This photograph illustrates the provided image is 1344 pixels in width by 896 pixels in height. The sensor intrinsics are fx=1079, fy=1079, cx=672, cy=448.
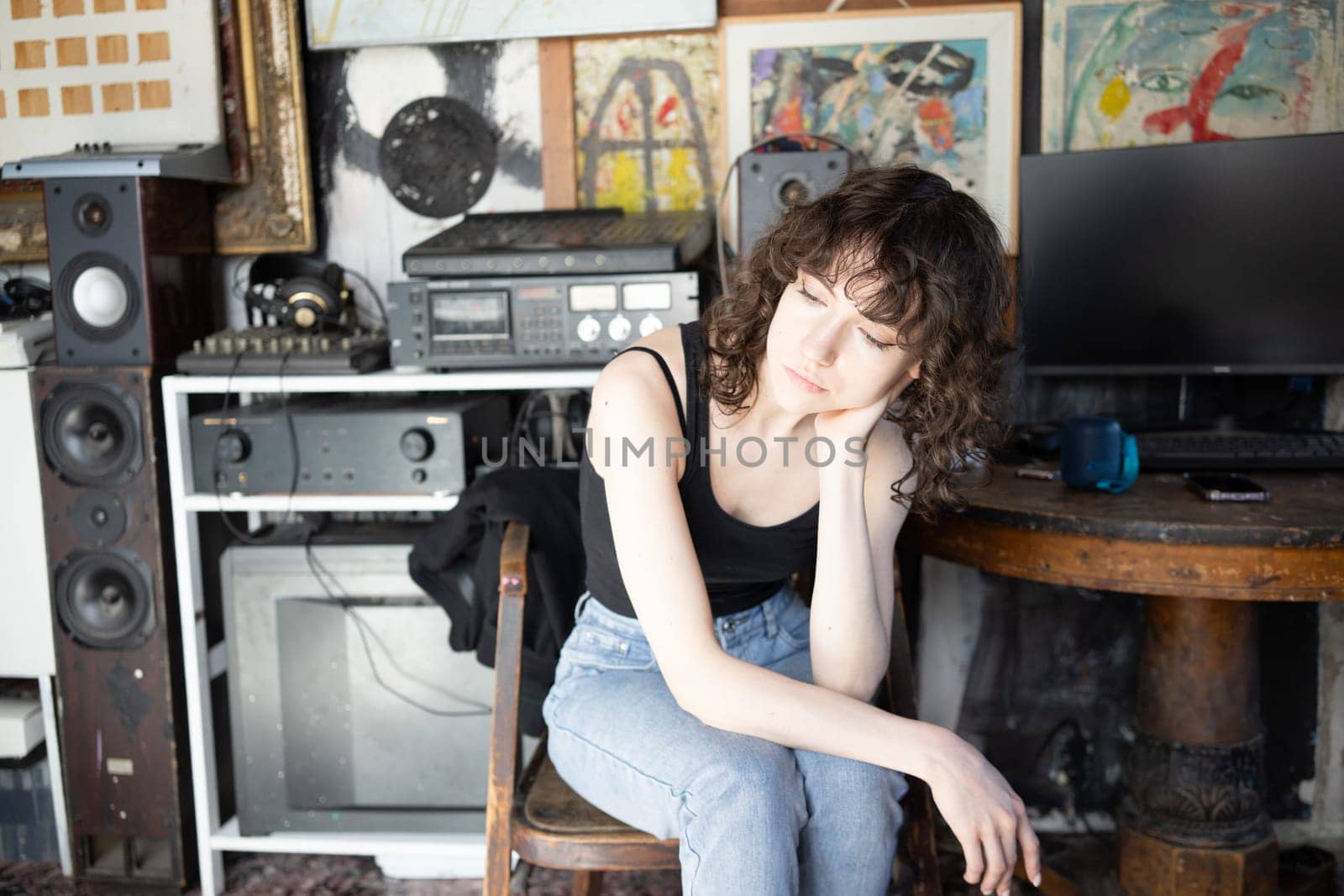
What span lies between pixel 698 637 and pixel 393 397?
110 cm

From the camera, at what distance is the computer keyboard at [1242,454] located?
66.1 inches

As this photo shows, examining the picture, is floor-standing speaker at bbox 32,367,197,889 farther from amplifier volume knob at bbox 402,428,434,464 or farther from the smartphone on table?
the smartphone on table

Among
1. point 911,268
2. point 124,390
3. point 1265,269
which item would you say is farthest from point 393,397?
point 1265,269

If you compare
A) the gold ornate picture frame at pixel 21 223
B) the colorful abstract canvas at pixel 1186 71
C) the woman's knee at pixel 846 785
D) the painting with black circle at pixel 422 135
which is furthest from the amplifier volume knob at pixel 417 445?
the colorful abstract canvas at pixel 1186 71

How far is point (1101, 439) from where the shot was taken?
1546 mm

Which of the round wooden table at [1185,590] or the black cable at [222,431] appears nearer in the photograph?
the round wooden table at [1185,590]

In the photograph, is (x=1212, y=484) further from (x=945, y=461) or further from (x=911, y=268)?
(x=911, y=268)

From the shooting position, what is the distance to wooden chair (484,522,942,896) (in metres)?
1.28

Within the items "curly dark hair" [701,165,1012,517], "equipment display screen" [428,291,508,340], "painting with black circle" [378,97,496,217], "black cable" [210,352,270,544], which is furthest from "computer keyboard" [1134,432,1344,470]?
"black cable" [210,352,270,544]

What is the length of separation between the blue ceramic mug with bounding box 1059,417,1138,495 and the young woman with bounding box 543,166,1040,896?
0.31m

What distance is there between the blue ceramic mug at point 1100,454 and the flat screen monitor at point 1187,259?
287 millimetres

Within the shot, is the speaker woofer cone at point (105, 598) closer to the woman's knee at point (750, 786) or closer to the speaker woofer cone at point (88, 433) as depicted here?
the speaker woofer cone at point (88, 433)

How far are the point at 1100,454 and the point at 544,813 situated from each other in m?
0.92

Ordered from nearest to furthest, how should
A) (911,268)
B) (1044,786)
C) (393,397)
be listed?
(911,268) → (393,397) → (1044,786)
